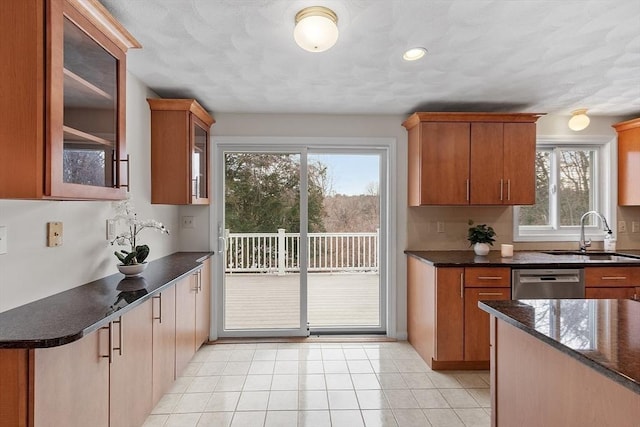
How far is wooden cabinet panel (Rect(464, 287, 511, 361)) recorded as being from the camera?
9.87 feet

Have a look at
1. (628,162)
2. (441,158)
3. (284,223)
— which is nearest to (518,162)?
(441,158)

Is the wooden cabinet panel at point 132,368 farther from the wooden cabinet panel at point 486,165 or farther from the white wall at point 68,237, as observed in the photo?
the wooden cabinet panel at point 486,165

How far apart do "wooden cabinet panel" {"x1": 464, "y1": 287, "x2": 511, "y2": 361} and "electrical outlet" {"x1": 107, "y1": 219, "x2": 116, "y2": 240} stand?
2.70 meters

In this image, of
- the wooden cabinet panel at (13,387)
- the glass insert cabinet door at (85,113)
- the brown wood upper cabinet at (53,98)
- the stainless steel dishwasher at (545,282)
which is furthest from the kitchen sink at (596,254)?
the wooden cabinet panel at (13,387)

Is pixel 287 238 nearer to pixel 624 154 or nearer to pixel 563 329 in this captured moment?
pixel 563 329

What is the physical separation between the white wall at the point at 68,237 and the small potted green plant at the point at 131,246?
0.07m

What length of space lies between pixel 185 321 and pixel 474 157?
2933 mm

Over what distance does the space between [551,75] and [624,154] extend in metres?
1.84

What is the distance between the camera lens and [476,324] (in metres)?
3.02

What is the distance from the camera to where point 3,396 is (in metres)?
1.23

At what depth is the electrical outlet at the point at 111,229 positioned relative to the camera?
7.79 ft

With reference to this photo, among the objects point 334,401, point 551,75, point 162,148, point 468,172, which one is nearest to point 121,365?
point 334,401

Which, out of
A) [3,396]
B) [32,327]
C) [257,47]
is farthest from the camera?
[257,47]

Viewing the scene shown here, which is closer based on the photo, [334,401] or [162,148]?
[334,401]
